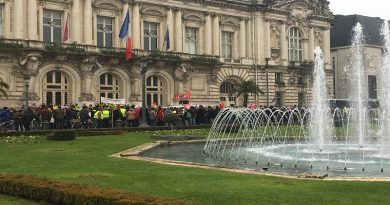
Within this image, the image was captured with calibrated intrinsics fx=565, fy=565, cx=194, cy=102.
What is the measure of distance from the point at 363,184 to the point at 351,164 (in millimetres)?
6059

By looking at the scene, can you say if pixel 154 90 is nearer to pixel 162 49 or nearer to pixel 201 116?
pixel 162 49

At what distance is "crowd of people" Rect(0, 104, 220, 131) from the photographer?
120 ft

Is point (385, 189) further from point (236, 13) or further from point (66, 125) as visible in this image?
point (236, 13)

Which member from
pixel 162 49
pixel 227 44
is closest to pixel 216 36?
pixel 227 44

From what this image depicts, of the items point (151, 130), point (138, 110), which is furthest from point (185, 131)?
point (138, 110)

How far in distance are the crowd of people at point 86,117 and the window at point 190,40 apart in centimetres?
1724

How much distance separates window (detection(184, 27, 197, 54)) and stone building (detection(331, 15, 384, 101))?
29.5 m

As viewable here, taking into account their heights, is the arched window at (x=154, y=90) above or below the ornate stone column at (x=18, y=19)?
below

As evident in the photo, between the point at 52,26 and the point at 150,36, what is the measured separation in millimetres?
10601

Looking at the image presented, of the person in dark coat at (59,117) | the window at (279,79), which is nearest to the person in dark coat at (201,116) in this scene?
the person in dark coat at (59,117)

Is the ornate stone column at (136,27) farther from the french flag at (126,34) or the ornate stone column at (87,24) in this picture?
the ornate stone column at (87,24)

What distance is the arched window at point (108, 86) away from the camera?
172ft

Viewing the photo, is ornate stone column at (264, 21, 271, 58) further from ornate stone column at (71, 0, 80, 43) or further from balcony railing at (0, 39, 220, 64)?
ornate stone column at (71, 0, 80, 43)

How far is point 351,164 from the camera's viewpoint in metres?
19.8
